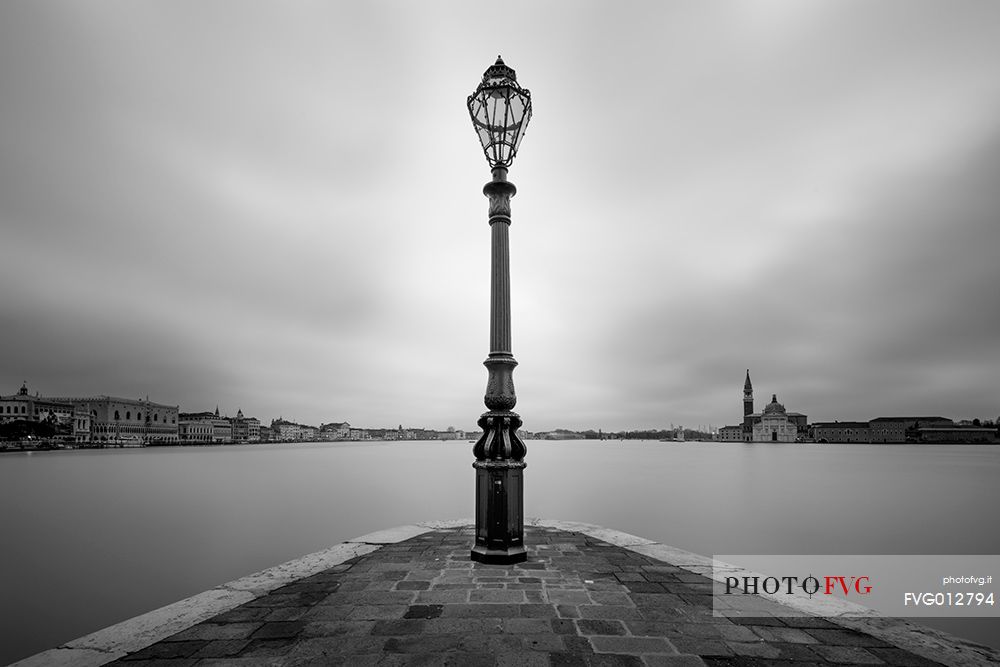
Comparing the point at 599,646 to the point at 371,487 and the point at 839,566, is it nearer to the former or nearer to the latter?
the point at 839,566

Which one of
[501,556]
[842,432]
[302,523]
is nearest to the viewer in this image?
[501,556]

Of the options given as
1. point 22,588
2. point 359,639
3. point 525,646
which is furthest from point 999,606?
point 22,588

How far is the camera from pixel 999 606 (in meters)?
8.79

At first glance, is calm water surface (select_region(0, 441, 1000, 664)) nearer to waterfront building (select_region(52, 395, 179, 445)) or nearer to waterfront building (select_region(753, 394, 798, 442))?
waterfront building (select_region(52, 395, 179, 445))

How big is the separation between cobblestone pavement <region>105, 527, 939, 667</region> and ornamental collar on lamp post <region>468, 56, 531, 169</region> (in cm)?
528

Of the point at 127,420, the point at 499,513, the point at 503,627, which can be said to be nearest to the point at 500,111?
the point at 499,513

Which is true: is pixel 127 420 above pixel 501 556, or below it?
below

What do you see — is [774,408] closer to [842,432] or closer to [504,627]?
[842,432]

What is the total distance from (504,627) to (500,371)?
3.13 metres

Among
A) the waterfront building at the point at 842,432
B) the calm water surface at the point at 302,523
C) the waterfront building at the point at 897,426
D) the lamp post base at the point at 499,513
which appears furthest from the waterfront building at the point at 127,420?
the waterfront building at the point at 897,426

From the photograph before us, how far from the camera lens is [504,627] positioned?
4.18 metres

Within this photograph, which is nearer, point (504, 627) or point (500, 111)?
point (504, 627)

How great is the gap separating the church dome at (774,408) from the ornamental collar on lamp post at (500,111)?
664 ft

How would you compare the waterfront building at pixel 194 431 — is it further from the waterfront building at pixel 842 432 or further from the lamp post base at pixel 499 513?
the waterfront building at pixel 842 432
